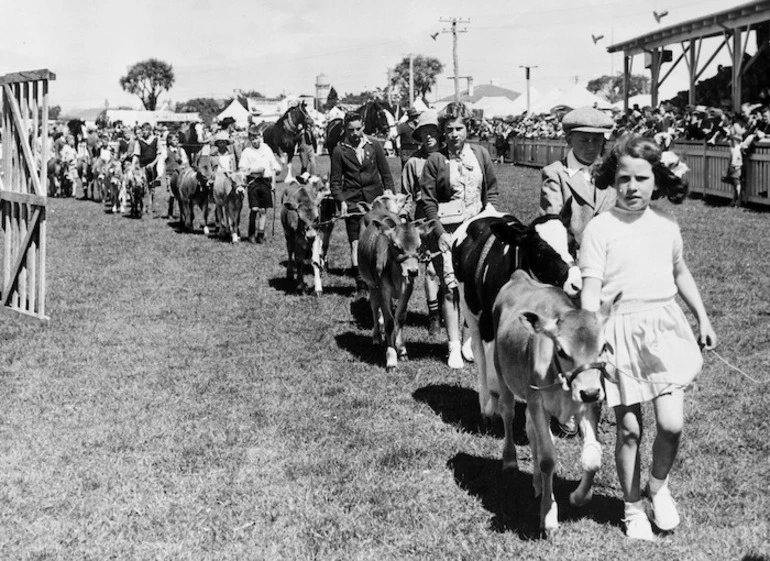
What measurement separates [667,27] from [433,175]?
92.2 feet

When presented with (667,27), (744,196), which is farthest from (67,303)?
(667,27)

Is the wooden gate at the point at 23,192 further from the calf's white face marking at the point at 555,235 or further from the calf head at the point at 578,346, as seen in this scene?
the calf head at the point at 578,346

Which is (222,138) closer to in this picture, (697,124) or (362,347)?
(362,347)

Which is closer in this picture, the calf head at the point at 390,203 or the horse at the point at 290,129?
the calf head at the point at 390,203

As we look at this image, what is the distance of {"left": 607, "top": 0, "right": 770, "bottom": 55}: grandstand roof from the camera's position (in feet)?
91.0

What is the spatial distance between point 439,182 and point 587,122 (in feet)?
8.79

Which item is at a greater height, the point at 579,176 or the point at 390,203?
the point at 390,203

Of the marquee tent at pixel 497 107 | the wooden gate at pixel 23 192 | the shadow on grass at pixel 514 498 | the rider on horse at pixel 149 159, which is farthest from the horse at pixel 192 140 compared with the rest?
the marquee tent at pixel 497 107

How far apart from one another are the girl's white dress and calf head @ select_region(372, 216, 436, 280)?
13.2ft

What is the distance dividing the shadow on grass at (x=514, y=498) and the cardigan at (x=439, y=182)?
9.69 feet

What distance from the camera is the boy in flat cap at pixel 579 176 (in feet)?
20.6

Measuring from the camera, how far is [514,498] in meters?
5.92

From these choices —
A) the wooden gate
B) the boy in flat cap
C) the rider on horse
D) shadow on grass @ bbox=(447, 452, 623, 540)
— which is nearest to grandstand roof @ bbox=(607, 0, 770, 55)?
the rider on horse

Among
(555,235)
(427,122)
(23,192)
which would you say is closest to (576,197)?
(555,235)
